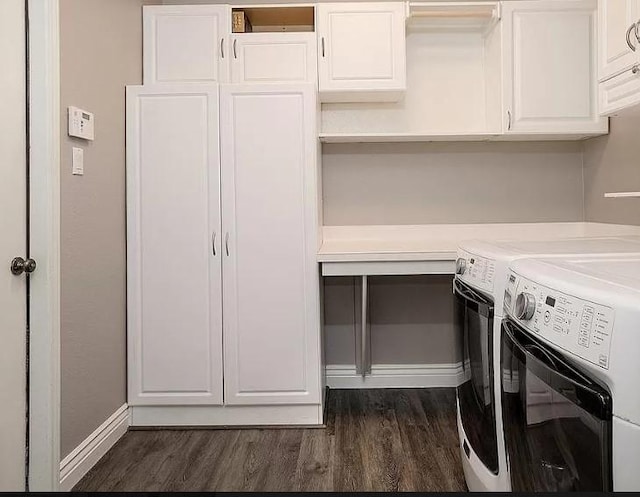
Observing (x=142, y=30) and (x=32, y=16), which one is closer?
(x=32, y=16)

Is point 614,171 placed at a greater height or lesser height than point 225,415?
greater

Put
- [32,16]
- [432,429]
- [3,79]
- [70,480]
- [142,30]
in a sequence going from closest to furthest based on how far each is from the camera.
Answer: [3,79] → [32,16] → [70,480] → [432,429] → [142,30]

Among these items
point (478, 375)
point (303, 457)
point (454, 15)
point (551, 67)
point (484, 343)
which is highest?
point (454, 15)

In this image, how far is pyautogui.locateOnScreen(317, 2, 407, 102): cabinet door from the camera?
2.99m

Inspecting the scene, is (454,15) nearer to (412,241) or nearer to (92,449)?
(412,241)

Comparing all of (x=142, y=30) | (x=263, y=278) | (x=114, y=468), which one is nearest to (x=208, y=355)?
(x=263, y=278)

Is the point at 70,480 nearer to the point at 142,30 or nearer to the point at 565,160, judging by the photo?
the point at 142,30

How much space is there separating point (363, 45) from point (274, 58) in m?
0.49

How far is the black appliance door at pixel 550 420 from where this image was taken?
89 centimetres

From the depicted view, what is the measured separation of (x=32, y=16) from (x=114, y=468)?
5.69 feet

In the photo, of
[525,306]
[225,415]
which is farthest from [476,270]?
[225,415]

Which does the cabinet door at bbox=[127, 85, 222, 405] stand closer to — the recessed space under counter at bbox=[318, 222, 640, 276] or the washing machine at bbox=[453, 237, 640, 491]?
the recessed space under counter at bbox=[318, 222, 640, 276]

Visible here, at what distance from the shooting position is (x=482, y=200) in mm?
3355

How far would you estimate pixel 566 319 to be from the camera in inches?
40.3
